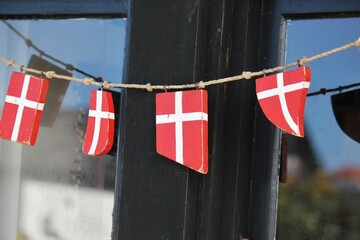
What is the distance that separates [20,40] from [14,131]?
1.93 ft

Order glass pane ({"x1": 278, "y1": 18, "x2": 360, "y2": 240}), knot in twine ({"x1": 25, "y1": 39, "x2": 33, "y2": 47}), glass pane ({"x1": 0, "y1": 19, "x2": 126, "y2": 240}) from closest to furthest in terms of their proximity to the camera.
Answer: glass pane ({"x1": 278, "y1": 18, "x2": 360, "y2": 240}) → glass pane ({"x1": 0, "y1": 19, "x2": 126, "y2": 240}) → knot in twine ({"x1": 25, "y1": 39, "x2": 33, "y2": 47})

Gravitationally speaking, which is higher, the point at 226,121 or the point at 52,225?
the point at 226,121

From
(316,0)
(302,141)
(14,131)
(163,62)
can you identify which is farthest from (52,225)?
(316,0)

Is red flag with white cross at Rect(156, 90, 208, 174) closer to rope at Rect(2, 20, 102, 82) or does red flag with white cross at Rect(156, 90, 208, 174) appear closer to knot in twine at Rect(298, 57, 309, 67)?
knot in twine at Rect(298, 57, 309, 67)

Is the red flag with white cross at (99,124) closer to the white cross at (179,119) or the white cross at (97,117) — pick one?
the white cross at (97,117)

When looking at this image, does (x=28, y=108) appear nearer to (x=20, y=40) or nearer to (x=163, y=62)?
(x=163, y=62)

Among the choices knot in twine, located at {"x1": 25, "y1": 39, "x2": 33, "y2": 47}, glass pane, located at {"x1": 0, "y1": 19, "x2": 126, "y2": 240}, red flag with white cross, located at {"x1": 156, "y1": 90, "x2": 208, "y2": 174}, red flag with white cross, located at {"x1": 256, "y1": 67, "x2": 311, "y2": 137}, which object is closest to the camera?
red flag with white cross, located at {"x1": 256, "y1": 67, "x2": 311, "y2": 137}

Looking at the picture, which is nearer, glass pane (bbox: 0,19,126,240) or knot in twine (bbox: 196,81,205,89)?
knot in twine (bbox: 196,81,205,89)

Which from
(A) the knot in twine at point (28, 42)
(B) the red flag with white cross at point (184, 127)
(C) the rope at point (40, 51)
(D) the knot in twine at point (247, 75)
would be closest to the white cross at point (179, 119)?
(B) the red flag with white cross at point (184, 127)

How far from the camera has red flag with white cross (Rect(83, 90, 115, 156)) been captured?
1.41 metres

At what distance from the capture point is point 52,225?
189 cm

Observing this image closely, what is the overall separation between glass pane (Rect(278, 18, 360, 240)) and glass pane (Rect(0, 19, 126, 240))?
641 millimetres

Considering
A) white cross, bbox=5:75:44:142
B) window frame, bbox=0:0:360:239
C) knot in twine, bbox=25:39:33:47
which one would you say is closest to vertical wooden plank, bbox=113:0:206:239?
window frame, bbox=0:0:360:239

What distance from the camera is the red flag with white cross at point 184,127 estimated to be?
4.09ft
